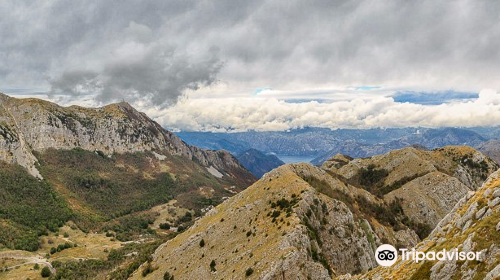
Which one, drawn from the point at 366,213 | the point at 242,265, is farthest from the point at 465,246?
the point at 366,213

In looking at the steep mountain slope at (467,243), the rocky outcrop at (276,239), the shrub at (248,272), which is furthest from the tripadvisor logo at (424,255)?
the shrub at (248,272)

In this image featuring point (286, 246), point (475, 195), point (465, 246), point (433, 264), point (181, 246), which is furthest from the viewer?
point (181, 246)

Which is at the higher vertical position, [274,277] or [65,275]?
[274,277]

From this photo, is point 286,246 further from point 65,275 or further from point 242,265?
point 65,275

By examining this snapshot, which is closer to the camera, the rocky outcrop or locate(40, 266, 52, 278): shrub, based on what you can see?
the rocky outcrop

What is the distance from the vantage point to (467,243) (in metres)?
33.7

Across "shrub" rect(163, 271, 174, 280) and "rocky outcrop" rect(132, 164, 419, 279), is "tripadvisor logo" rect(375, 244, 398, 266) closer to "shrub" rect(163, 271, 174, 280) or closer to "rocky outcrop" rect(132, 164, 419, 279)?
"rocky outcrop" rect(132, 164, 419, 279)

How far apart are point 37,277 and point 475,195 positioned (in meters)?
224

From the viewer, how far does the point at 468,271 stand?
31156 mm

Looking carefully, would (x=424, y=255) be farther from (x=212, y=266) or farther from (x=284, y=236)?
(x=212, y=266)

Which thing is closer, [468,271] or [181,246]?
[468,271]

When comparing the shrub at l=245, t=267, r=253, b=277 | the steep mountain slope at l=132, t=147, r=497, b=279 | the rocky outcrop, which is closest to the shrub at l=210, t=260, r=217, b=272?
the steep mountain slope at l=132, t=147, r=497, b=279

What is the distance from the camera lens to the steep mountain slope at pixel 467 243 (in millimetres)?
30578

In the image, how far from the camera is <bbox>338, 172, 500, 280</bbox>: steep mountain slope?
30578 millimetres
